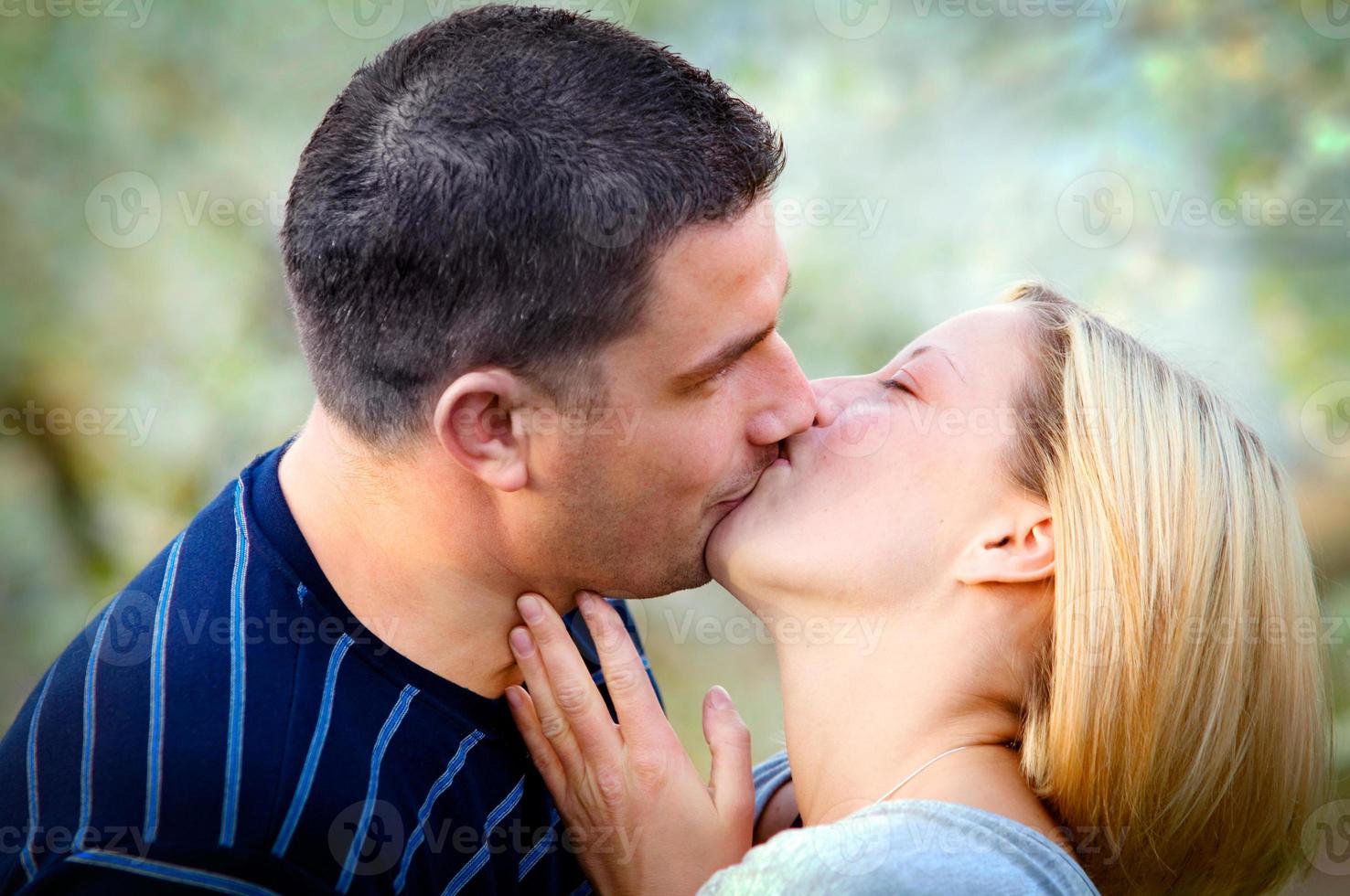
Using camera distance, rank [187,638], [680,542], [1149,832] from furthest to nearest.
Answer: [680,542]
[1149,832]
[187,638]

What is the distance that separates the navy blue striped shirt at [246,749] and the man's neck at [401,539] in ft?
0.10

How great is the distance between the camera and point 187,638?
5.35 ft

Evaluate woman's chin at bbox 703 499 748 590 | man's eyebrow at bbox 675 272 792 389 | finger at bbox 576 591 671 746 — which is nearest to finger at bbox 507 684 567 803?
finger at bbox 576 591 671 746

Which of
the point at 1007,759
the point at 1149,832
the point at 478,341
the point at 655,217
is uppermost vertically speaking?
the point at 655,217

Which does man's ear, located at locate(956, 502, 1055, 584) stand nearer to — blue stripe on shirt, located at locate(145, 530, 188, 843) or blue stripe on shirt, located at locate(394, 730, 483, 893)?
blue stripe on shirt, located at locate(394, 730, 483, 893)

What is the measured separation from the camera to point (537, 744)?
192 centimetres

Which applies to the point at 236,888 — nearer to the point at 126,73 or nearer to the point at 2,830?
the point at 2,830

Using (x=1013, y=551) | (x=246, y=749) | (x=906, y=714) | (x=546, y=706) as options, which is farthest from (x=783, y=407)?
(x=246, y=749)

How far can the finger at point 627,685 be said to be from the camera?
1.90m

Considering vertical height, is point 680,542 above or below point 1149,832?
above

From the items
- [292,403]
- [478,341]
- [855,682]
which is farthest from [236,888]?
[292,403]

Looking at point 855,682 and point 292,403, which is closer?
point 855,682

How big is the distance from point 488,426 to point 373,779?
1.81 feet

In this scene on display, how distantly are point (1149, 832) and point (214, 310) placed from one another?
3398 millimetres
